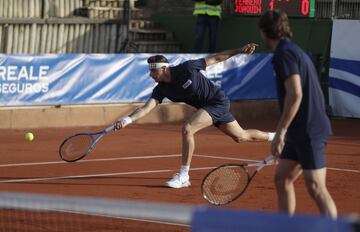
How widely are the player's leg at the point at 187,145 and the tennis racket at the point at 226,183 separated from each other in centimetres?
240

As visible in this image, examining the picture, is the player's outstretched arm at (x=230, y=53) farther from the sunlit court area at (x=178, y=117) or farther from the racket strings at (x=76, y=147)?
the racket strings at (x=76, y=147)

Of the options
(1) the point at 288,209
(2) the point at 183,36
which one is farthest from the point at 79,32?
(1) the point at 288,209

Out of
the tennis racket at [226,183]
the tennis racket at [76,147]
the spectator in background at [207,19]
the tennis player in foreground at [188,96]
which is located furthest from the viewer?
the spectator in background at [207,19]

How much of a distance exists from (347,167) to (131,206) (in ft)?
27.3

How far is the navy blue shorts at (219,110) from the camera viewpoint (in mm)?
10422

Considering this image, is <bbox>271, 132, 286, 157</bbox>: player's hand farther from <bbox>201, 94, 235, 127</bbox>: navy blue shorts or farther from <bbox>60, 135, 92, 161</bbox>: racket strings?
<bbox>60, 135, 92, 161</bbox>: racket strings

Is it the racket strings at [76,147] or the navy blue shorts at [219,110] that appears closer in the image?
the navy blue shorts at [219,110]

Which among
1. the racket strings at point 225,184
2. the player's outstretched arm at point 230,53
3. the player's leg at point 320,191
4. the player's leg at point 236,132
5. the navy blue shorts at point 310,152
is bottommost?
the player's leg at point 236,132

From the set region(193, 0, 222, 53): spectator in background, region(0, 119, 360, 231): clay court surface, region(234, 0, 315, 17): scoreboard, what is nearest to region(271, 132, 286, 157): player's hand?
region(0, 119, 360, 231): clay court surface

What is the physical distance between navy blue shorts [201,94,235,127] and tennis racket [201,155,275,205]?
273cm

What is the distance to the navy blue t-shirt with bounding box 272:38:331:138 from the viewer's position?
20.9ft

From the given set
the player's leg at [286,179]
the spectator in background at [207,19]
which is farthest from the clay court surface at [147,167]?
the spectator in background at [207,19]

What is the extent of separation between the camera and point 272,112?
19281mm

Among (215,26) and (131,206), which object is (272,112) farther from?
(131,206)
